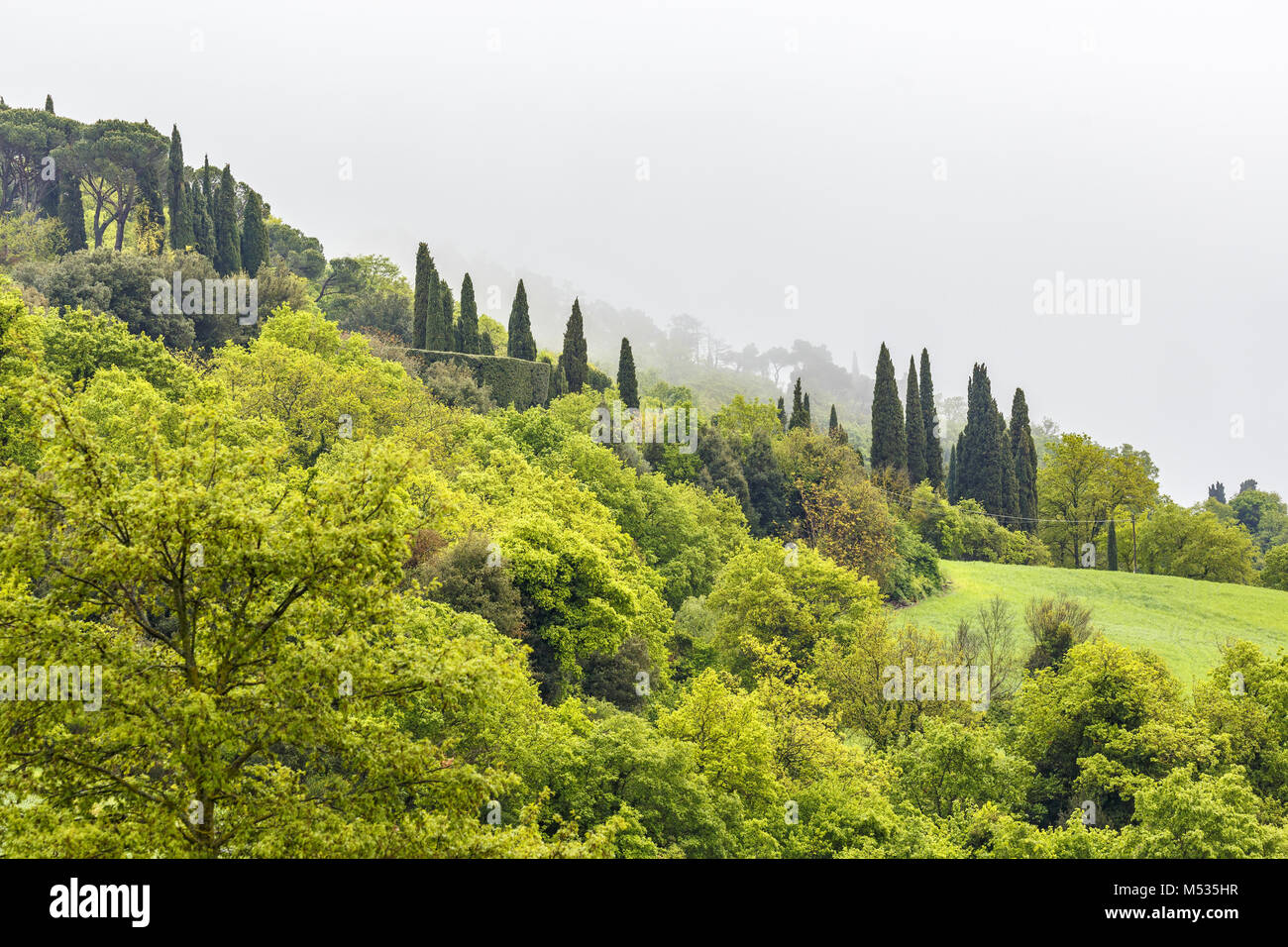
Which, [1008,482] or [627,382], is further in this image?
[1008,482]

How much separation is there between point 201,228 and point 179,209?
190 centimetres

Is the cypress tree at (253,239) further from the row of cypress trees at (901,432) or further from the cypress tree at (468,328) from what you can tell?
the row of cypress trees at (901,432)

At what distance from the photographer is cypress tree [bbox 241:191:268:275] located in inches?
2859

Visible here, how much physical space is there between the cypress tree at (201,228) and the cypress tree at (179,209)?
372mm

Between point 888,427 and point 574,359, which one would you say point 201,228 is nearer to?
point 574,359

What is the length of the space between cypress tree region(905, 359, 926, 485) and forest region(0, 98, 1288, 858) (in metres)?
1.12

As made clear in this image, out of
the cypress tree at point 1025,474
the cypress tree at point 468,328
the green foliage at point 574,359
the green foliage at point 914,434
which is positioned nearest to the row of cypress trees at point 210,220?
the cypress tree at point 468,328

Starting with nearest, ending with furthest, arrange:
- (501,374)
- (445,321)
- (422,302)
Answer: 1. (501,374)
2. (445,321)
3. (422,302)

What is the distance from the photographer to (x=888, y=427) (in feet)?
274

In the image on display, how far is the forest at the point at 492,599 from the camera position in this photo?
10766mm

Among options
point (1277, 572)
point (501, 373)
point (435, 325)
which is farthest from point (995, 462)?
point (435, 325)

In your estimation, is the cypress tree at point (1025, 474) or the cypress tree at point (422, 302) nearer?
the cypress tree at point (422, 302)
